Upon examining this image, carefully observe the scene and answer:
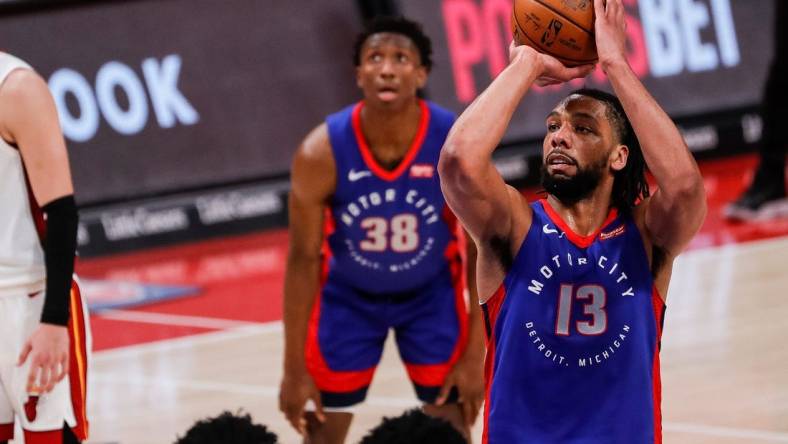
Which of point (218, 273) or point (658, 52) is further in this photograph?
point (658, 52)

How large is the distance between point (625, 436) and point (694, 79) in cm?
946

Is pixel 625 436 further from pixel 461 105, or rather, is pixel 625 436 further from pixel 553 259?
pixel 461 105

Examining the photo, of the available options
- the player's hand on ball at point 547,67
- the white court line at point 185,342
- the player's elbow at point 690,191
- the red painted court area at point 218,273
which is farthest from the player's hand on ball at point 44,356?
the red painted court area at point 218,273

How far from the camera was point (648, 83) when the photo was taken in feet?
41.2

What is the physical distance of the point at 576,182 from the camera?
3.72 m

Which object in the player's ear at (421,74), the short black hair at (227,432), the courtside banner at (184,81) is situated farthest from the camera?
the courtside banner at (184,81)

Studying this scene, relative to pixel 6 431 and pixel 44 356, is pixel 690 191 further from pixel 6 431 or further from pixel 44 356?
pixel 6 431

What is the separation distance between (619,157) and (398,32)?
194 centimetres

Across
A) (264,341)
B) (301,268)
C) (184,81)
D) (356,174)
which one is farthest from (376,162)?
(184,81)

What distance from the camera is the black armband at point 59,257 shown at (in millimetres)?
3848

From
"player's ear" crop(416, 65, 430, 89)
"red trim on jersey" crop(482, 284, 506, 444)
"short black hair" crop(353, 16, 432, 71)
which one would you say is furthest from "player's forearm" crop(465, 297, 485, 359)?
"red trim on jersey" crop(482, 284, 506, 444)

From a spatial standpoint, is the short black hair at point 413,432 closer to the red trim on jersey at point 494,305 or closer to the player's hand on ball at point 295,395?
the red trim on jersey at point 494,305

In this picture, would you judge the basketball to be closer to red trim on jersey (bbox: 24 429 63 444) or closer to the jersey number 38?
the jersey number 38

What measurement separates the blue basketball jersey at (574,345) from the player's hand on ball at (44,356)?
3.81ft
